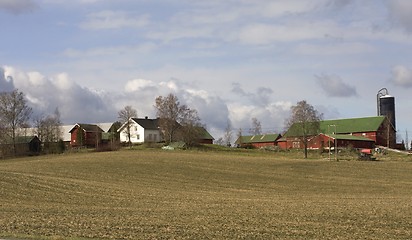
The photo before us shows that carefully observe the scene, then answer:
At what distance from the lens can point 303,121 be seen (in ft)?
409

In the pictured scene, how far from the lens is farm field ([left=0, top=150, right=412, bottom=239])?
842 inches

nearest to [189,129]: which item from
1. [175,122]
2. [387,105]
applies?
[175,122]

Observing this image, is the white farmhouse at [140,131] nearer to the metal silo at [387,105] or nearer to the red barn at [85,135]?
the red barn at [85,135]

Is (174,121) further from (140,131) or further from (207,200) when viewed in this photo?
(207,200)

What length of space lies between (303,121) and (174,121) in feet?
104

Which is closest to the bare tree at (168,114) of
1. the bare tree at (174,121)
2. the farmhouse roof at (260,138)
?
the bare tree at (174,121)

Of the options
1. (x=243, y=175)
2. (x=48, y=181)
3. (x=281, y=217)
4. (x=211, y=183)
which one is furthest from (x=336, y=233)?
(x=243, y=175)

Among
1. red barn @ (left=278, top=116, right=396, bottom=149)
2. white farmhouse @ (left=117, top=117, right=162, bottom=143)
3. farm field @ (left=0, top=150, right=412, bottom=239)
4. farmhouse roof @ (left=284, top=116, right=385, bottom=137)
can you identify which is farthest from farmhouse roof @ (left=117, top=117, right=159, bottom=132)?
farm field @ (left=0, top=150, right=412, bottom=239)

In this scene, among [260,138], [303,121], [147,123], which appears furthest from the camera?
[260,138]

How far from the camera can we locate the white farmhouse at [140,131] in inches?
5935

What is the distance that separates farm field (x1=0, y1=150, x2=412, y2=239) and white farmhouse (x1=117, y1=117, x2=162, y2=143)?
201 feet

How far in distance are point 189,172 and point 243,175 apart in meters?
6.50

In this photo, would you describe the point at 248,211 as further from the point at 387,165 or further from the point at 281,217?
the point at 387,165

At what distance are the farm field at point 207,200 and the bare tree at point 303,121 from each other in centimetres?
3077
